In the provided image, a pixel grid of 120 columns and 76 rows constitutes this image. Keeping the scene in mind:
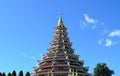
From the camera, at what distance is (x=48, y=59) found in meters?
93.3

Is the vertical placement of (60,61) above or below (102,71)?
above

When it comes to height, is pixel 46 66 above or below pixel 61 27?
below

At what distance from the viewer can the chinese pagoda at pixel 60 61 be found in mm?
87688

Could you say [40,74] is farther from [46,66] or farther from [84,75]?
[84,75]

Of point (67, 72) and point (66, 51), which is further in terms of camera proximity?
point (66, 51)

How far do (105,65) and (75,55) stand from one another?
15766 millimetres

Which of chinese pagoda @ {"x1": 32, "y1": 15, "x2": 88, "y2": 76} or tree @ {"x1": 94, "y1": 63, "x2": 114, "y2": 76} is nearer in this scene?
tree @ {"x1": 94, "y1": 63, "x2": 114, "y2": 76}

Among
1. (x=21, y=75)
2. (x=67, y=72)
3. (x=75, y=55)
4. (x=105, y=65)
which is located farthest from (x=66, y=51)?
(x=21, y=75)

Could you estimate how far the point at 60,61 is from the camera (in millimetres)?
92750

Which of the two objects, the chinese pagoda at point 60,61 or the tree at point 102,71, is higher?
the chinese pagoda at point 60,61

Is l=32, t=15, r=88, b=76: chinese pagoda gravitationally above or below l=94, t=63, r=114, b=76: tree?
above

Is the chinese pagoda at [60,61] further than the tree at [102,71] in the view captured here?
Yes

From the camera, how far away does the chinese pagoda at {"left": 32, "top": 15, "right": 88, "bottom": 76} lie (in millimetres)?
87688

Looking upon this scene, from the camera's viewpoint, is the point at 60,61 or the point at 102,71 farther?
the point at 60,61
